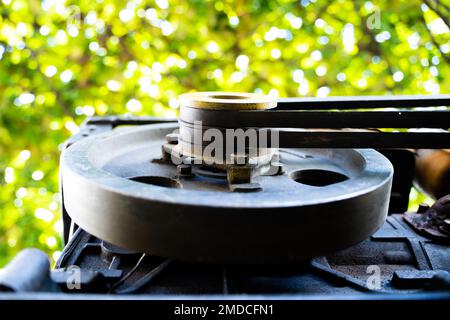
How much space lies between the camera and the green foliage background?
3.03 metres

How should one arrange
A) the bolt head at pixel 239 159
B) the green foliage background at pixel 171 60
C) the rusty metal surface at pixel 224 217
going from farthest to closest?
the green foliage background at pixel 171 60 < the bolt head at pixel 239 159 < the rusty metal surface at pixel 224 217

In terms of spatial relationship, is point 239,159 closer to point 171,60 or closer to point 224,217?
point 224,217

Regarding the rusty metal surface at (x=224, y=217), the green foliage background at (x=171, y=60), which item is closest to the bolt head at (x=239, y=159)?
the rusty metal surface at (x=224, y=217)

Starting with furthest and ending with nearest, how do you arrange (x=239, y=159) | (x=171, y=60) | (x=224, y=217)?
1. (x=171, y=60)
2. (x=239, y=159)
3. (x=224, y=217)

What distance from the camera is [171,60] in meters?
3.15

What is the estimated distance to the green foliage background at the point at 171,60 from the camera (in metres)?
3.03

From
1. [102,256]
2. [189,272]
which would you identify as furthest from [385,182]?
[102,256]

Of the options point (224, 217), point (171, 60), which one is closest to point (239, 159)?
point (224, 217)

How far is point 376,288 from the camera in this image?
0.97 m

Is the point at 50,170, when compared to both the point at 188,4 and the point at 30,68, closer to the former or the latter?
the point at 30,68

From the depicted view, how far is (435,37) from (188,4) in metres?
1.66

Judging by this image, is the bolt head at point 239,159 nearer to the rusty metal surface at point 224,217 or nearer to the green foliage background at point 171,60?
the rusty metal surface at point 224,217

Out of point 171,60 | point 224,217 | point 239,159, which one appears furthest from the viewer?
point 171,60

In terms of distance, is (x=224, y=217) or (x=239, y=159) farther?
Result: (x=239, y=159)
